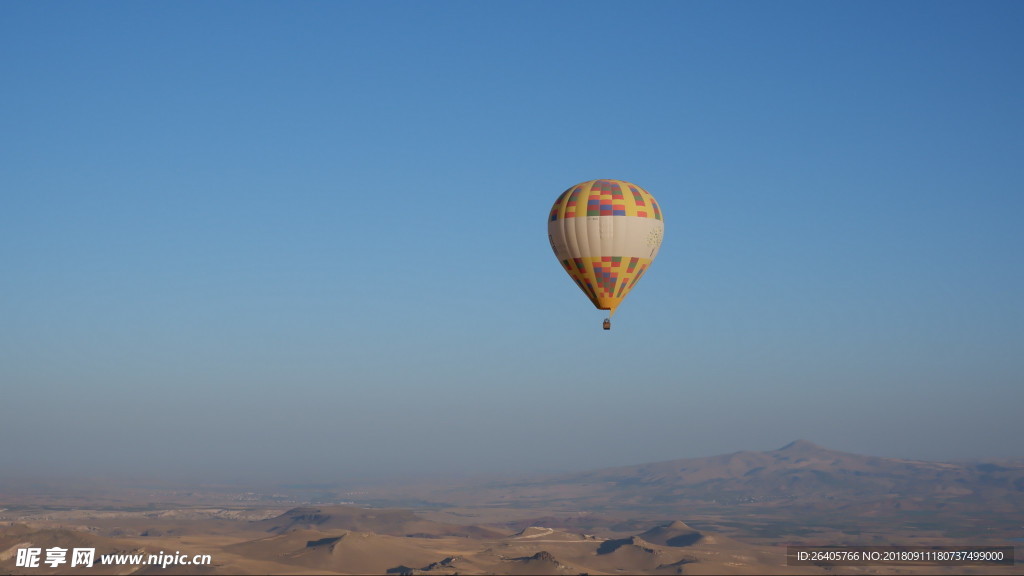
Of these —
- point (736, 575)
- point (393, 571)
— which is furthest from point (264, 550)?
point (736, 575)

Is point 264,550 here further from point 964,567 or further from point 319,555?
point 964,567

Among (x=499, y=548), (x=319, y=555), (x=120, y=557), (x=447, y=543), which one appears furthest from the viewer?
(x=447, y=543)

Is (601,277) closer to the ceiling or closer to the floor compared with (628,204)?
closer to the floor

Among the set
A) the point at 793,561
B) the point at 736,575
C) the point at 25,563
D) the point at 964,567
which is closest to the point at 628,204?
the point at 736,575

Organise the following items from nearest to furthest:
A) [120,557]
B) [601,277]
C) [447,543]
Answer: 1. [601,277]
2. [120,557]
3. [447,543]

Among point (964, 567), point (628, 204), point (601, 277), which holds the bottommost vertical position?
point (964, 567)

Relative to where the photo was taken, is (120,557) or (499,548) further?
(499,548)
